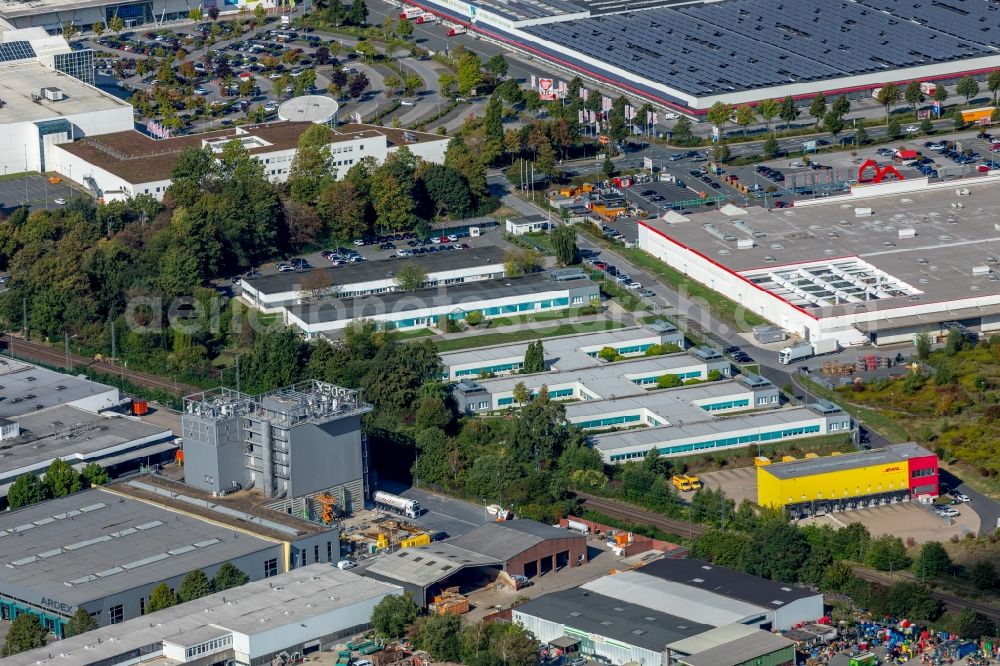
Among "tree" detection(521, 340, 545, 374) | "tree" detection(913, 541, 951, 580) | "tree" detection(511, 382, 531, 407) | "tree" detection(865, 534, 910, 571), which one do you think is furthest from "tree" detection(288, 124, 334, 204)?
"tree" detection(913, 541, 951, 580)

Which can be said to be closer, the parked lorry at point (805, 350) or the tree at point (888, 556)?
the tree at point (888, 556)

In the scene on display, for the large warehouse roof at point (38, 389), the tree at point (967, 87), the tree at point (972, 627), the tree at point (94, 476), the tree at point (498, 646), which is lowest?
the large warehouse roof at point (38, 389)

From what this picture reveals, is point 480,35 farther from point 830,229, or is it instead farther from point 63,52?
point 830,229

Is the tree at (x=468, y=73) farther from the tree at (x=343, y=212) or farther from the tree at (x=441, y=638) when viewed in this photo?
the tree at (x=441, y=638)

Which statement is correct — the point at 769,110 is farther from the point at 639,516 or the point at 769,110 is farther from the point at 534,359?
the point at 639,516

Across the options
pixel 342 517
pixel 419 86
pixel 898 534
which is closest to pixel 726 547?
pixel 898 534

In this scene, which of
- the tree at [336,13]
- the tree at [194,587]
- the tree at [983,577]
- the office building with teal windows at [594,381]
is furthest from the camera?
the tree at [336,13]

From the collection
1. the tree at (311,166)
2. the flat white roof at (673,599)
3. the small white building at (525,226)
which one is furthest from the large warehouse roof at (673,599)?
the tree at (311,166)

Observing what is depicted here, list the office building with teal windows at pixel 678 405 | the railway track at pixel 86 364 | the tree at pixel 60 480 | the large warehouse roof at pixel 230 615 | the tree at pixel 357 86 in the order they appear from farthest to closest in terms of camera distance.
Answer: the tree at pixel 357 86 → the railway track at pixel 86 364 → the office building with teal windows at pixel 678 405 → the tree at pixel 60 480 → the large warehouse roof at pixel 230 615

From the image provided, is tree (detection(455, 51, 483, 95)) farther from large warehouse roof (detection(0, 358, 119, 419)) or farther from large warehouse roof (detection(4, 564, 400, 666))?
large warehouse roof (detection(4, 564, 400, 666))
